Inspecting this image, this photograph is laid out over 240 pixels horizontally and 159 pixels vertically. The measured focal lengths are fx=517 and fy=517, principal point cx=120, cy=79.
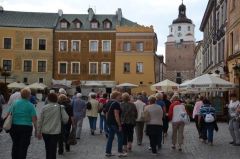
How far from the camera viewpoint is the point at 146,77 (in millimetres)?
63031

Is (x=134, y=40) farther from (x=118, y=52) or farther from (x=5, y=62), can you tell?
(x=5, y=62)

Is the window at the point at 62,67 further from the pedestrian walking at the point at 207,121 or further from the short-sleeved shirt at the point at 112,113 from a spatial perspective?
the short-sleeved shirt at the point at 112,113

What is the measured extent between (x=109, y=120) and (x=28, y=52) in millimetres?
50712

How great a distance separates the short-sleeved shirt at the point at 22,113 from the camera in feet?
36.4

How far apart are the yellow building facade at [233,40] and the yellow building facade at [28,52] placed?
108 feet

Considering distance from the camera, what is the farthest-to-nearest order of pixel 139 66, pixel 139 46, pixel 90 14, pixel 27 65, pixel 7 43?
pixel 90 14 < pixel 27 65 < pixel 7 43 < pixel 139 66 < pixel 139 46

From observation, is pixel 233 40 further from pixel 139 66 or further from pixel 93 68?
pixel 93 68

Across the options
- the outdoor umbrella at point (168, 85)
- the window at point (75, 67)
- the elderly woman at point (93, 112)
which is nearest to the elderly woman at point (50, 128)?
the elderly woman at point (93, 112)

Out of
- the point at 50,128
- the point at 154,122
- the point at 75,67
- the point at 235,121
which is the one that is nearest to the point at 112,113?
the point at 154,122

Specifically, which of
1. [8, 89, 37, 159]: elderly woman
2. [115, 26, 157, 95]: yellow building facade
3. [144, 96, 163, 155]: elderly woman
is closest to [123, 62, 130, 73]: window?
[115, 26, 157, 95]: yellow building facade

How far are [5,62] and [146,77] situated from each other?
17.3m

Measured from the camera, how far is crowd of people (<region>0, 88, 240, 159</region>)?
36.6 feet

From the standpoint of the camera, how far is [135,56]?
63.0 m

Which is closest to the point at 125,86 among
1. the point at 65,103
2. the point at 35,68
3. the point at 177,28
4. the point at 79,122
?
the point at 35,68
